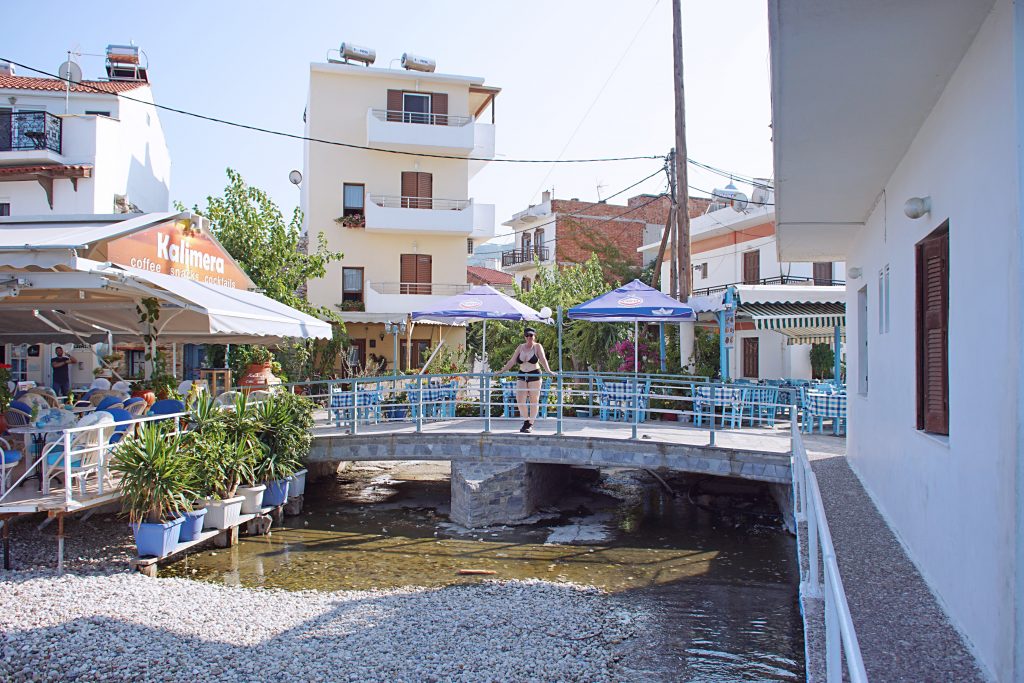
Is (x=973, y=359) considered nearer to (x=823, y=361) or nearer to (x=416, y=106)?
(x=823, y=361)

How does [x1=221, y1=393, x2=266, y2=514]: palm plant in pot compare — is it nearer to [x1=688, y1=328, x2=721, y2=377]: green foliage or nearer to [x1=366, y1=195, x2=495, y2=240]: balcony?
[x1=688, y1=328, x2=721, y2=377]: green foliage

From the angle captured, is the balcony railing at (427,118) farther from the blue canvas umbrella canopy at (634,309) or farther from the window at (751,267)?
the blue canvas umbrella canopy at (634,309)

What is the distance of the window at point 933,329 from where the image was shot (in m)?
5.85

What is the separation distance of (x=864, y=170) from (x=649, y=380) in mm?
8042

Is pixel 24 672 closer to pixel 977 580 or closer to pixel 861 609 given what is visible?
pixel 861 609

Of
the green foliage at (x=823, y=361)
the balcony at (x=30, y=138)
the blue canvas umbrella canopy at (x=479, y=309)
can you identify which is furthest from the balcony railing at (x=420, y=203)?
the blue canvas umbrella canopy at (x=479, y=309)

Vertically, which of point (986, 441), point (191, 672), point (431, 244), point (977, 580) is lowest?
point (191, 672)

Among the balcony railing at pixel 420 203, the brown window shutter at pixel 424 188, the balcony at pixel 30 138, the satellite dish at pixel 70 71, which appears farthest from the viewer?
the brown window shutter at pixel 424 188

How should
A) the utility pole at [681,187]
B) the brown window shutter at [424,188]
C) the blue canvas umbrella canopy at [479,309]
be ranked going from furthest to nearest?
the brown window shutter at [424,188] < the utility pole at [681,187] < the blue canvas umbrella canopy at [479,309]

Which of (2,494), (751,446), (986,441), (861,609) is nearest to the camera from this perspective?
(986,441)

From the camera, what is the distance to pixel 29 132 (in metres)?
26.3

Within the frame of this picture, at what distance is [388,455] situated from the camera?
13375mm

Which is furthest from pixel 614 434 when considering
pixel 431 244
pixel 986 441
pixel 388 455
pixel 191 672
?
pixel 431 244

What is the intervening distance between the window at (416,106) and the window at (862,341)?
24.0 m
